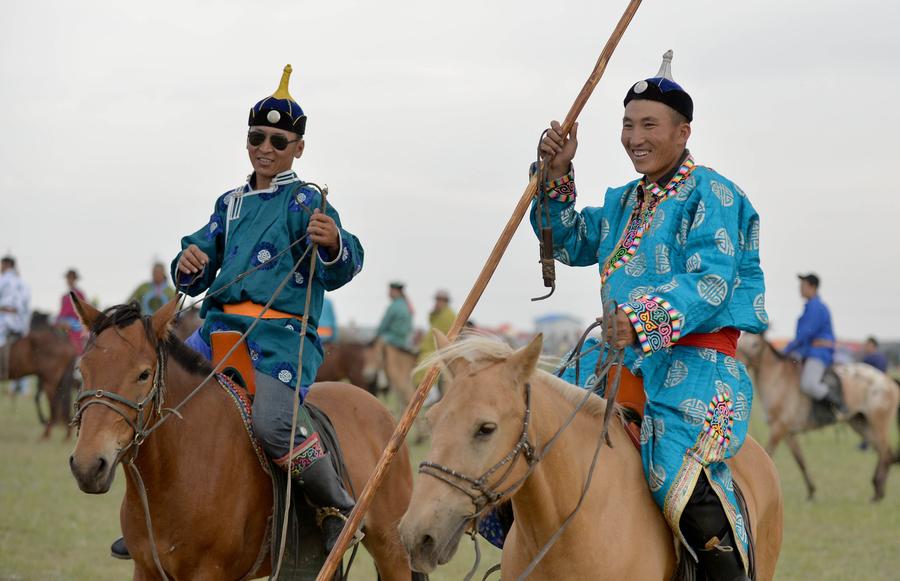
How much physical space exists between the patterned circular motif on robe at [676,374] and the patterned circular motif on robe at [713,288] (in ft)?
0.99

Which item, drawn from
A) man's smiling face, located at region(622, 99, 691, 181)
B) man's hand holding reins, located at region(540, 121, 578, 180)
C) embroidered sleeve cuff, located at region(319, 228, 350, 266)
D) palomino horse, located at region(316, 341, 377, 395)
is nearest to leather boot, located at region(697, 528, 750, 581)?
man's smiling face, located at region(622, 99, 691, 181)

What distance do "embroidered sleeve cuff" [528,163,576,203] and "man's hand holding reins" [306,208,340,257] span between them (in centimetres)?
107

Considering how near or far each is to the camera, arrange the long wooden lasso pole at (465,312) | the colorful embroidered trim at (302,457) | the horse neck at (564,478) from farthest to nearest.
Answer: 1. the colorful embroidered trim at (302,457)
2. the long wooden lasso pole at (465,312)
3. the horse neck at (564,478)

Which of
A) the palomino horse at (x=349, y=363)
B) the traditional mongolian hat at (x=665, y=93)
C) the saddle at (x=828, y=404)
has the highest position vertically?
the traditional mongolian hat at (x=665, y=93)

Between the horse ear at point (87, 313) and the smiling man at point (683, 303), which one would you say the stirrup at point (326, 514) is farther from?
the smiling man at point (683, 303)

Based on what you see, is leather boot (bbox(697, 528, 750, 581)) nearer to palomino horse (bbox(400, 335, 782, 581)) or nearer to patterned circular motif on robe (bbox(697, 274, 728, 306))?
palomino horse (bbox(400, 335, 782, 581))

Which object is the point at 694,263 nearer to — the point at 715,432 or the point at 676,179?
the point at 676,179

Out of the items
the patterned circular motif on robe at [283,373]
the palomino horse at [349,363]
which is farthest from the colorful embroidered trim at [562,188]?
the palomino horse at [349,363]

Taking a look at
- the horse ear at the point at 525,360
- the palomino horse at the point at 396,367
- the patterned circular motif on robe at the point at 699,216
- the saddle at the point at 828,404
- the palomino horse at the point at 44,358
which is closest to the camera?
the horse ear at the point at 525,360

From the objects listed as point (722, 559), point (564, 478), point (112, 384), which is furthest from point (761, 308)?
point (112, 384)

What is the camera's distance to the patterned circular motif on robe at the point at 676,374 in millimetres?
3960

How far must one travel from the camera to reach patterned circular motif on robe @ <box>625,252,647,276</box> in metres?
4.05

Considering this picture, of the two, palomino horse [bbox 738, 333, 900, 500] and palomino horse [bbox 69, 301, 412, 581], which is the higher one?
palomino horse [bbox 69, 301, 412, 581]

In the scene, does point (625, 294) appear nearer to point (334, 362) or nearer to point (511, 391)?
point (511, 391)
